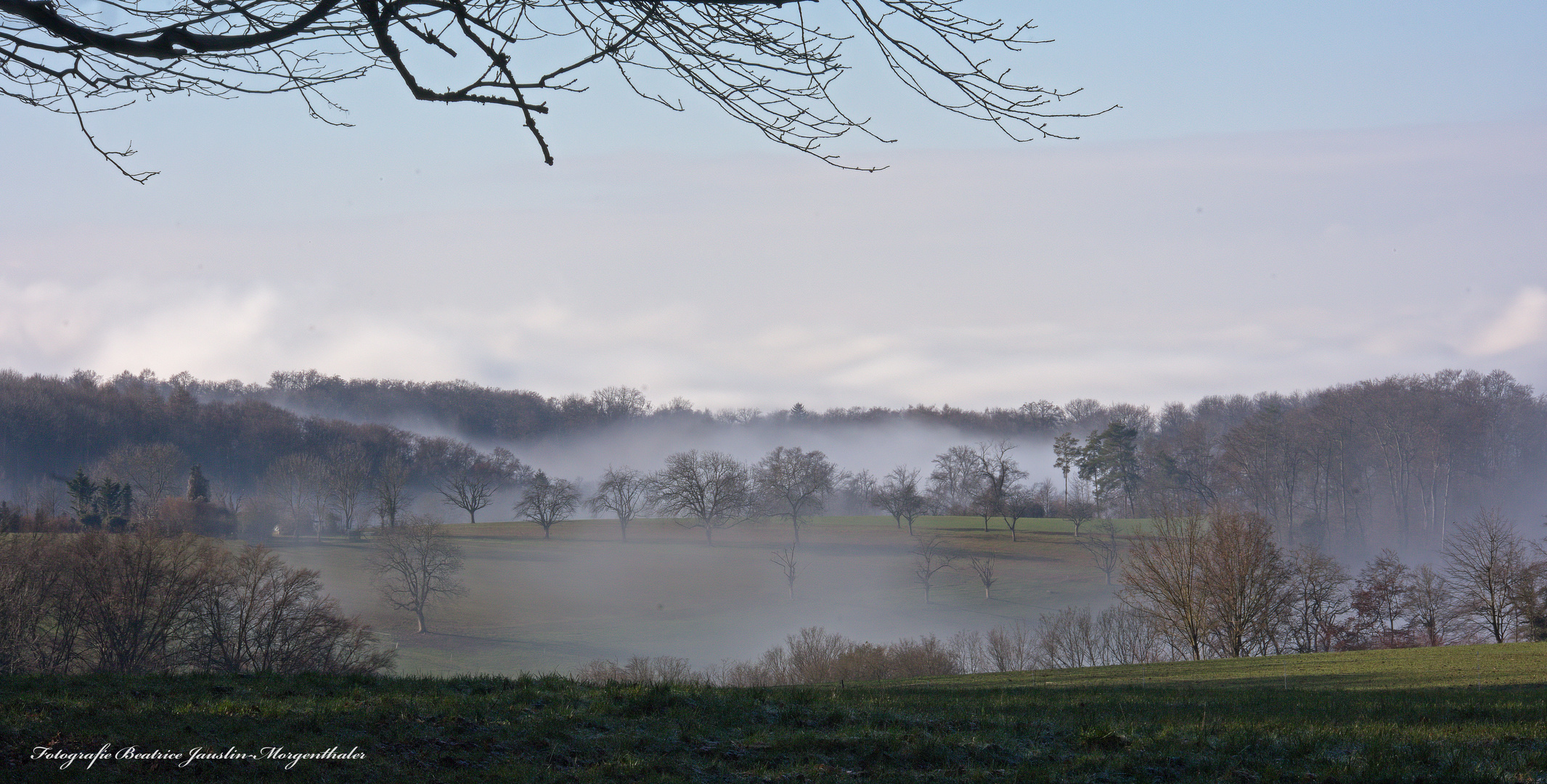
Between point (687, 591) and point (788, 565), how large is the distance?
8520mm

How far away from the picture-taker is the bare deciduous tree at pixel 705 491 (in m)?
78.6

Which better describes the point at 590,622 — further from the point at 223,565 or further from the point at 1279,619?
the point at 1279,619

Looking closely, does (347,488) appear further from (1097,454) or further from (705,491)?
(1097,454)

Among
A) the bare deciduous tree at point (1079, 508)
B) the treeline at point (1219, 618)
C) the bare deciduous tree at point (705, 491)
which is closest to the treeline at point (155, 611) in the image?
the treeline at point (1219, 618)

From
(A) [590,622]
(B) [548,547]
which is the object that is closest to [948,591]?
(A) [590,622]

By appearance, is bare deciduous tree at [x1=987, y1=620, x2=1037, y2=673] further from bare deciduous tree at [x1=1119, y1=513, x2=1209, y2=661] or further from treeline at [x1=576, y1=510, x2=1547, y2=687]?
bare deciduous tree at [x1=1119, y1=513, x2=1209, y2=661]

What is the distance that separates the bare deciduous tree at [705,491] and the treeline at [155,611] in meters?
43.0

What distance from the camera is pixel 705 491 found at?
79.2m

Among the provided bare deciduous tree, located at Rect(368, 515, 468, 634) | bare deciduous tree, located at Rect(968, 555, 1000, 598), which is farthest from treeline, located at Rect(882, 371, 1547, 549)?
bare deciduous tree, located at Rect(368, 515, 468, 634)

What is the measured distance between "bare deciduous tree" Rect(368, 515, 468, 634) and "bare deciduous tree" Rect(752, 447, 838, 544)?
3116 centimetres

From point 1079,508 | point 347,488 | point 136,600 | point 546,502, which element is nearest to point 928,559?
point 1079,508

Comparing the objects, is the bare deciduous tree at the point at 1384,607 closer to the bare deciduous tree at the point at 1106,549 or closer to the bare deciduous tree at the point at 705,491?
Result: the bare deciduous tree at the point at 1106,549

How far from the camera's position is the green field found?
49031 millimetres

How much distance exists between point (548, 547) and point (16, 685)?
233 feet
